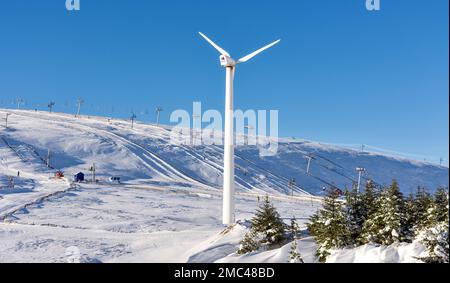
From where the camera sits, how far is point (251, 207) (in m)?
75.2

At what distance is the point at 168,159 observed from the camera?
141250 millimetres

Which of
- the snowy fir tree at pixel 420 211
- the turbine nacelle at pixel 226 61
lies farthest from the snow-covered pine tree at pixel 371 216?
the turbine nacelle at pixel 226 61

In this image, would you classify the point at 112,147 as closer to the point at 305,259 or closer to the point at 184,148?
the point at 184,148

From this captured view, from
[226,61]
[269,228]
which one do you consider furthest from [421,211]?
[226,61]

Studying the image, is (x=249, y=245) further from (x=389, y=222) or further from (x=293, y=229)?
(x=389, y=222)

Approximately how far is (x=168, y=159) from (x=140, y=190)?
50.9 m

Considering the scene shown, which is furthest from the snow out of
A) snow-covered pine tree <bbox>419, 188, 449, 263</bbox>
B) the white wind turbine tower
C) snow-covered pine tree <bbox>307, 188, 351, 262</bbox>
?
the white wind turbine tower

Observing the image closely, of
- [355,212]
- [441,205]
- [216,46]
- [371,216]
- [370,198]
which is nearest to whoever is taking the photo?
[441,205]

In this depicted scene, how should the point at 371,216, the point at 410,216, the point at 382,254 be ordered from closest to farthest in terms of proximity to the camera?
the point at 382,254
the point at 410,216
the point at 371,216

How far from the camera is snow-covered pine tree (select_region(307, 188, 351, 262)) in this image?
83.5ft

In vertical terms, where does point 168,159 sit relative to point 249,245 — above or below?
above

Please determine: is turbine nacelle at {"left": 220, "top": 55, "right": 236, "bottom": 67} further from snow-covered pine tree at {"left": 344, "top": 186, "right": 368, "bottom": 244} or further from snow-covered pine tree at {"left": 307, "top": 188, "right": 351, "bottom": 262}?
snow-covered pine tree at {"left": 344, "top": 186, "right": 368, "bottom": 244}

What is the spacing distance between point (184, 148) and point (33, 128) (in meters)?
51.4

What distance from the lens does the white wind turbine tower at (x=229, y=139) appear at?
4534cm
